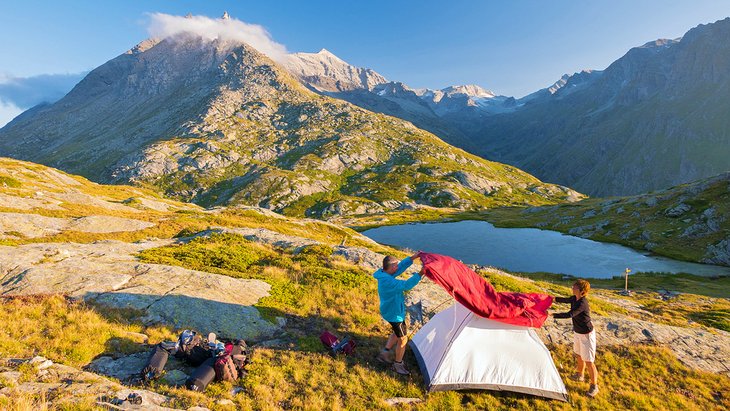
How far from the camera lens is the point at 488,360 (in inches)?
506

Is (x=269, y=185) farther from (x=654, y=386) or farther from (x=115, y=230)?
(x=654, y=386)

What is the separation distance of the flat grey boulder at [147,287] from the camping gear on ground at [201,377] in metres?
3.11

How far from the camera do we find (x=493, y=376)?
1266cm

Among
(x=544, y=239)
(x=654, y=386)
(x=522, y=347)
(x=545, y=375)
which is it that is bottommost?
(x=544, y=239)

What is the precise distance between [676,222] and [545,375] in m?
109

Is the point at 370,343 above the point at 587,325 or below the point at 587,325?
below

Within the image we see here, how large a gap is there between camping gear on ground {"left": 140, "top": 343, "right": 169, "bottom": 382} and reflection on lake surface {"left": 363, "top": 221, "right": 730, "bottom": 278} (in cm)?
7582

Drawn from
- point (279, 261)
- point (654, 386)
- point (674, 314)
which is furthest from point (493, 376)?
point (674, 314)

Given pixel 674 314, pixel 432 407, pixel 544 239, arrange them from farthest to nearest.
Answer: pixel 544 239
pixel 674 314
pixel 432 407

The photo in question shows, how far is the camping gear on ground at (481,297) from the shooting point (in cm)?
1208

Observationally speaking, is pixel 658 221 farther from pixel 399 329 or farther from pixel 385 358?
pixel 399 329

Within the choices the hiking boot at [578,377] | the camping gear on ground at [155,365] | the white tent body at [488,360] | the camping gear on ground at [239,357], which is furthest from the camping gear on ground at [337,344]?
the hiking boot at [578,377]

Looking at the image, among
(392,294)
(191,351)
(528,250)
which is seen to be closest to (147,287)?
(191,351)

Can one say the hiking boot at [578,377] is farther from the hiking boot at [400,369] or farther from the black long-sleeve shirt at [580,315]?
the hiking boot at [400,369]
